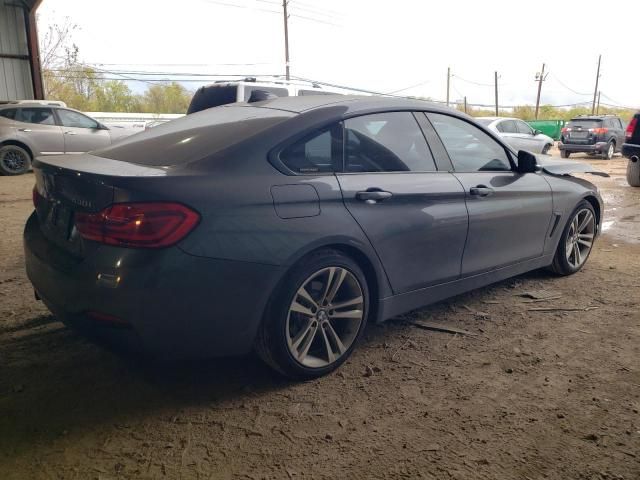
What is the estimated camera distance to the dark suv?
18.8m

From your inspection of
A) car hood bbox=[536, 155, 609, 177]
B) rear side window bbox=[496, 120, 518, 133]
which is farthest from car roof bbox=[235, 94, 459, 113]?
rear side window bbox=[496, 120, 518, 133]

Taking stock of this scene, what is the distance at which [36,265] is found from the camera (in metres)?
2.68

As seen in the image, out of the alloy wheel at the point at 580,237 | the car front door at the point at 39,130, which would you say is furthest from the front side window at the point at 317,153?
the car front door at the point at 39,130

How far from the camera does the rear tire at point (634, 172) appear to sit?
36.0 ft

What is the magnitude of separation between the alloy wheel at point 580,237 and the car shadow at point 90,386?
239cm

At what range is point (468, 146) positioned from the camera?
147 inches

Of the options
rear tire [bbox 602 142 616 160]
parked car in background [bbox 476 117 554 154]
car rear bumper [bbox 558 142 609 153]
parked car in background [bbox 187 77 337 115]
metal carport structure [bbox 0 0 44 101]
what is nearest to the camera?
parked car in background [bbox 187 77 337 115]

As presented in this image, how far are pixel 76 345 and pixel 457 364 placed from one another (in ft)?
7.57

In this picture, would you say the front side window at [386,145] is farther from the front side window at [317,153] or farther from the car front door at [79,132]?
the car front door at [79,132]

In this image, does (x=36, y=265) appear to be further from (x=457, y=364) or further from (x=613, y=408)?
(x=613, y=408)

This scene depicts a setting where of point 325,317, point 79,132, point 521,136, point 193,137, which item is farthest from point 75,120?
point 521,136

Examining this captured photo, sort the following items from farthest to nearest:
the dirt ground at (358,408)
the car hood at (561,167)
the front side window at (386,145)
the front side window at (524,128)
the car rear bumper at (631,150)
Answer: the front side window at (524,128) < the car rear bumper at (631,150) < the car hood at (561,167) < the front side window at (386,145) < the dirt ground at (358,408)

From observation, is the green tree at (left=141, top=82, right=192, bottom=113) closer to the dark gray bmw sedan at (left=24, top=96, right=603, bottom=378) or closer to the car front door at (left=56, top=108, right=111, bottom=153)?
the car front door at (left=56, top=108, right=111, bottom=153)

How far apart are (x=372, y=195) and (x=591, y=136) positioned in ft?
61.9
